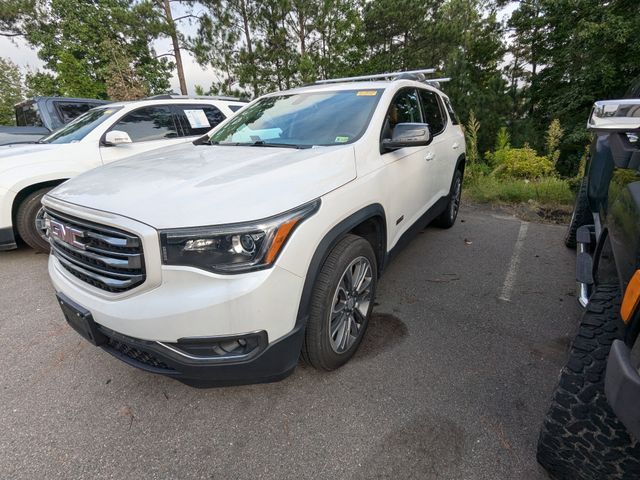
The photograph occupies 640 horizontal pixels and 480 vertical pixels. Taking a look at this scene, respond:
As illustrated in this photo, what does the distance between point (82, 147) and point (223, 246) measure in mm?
3739

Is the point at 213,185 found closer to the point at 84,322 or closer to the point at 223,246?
the point at 223,246

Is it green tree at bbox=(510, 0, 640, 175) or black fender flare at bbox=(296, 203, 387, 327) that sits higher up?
green tree at bbox=(510, 0, 640, 175)

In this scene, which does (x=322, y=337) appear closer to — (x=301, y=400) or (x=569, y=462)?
(x=301, y=400)

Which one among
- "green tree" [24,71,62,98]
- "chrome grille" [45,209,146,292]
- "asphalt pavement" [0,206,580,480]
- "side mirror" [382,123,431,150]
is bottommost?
"asphalt pavement" [0,206,580,480]

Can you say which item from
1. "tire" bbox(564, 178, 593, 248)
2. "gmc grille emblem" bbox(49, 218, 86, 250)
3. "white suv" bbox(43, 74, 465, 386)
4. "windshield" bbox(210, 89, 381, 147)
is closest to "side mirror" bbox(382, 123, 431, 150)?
"white suv" bbox(43, 74, 465, 386)

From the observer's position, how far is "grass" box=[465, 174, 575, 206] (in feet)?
20.2

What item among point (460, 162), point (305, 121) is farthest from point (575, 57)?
point (305, 121)

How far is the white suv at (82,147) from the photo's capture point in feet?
12.1

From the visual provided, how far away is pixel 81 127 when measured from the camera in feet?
14.9

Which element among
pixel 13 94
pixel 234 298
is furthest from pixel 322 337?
pixel 13 94

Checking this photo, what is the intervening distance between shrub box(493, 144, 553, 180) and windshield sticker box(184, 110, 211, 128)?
20.8 ft

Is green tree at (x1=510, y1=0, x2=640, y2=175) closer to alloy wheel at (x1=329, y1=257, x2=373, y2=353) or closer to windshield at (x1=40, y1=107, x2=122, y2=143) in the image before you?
alloy wheel at (x1=329, y1=257, x2=373, y2=353)

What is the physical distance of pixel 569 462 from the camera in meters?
1.38

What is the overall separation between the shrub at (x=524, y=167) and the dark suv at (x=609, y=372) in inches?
278
